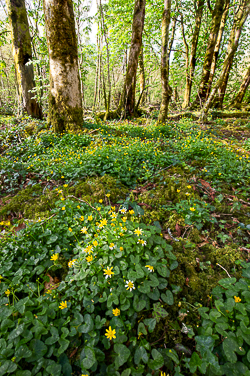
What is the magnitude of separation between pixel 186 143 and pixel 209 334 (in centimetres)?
412

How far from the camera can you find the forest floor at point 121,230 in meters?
1.22

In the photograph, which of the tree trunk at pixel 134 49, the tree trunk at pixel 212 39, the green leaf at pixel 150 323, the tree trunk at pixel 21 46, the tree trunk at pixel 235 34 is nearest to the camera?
the green leaf at pixel 150 323

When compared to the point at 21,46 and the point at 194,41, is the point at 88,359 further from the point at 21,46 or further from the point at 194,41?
the point at 194,41

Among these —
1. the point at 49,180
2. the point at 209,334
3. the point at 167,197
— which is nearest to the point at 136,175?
the point at 167,197

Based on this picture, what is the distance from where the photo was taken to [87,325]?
48.9 inches

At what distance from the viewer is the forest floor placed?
1218mm

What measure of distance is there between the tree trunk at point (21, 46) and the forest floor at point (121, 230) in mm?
3979

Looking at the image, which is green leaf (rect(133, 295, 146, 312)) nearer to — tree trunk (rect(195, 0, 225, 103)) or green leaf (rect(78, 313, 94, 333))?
green leaf (rect(78, 313, 94, 333))

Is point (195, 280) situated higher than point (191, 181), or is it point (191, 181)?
point (191, 181)

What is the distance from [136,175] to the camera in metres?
3.28

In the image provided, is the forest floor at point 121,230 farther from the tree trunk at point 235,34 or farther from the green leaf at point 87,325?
the tree trunk at point 235,34

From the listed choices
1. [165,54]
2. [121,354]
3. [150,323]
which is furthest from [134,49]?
[121,354]

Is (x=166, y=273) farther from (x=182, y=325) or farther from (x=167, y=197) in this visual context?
(x=167, y=197)

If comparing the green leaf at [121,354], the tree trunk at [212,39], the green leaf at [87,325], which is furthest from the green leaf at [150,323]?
the tree trunk at [212,39]
